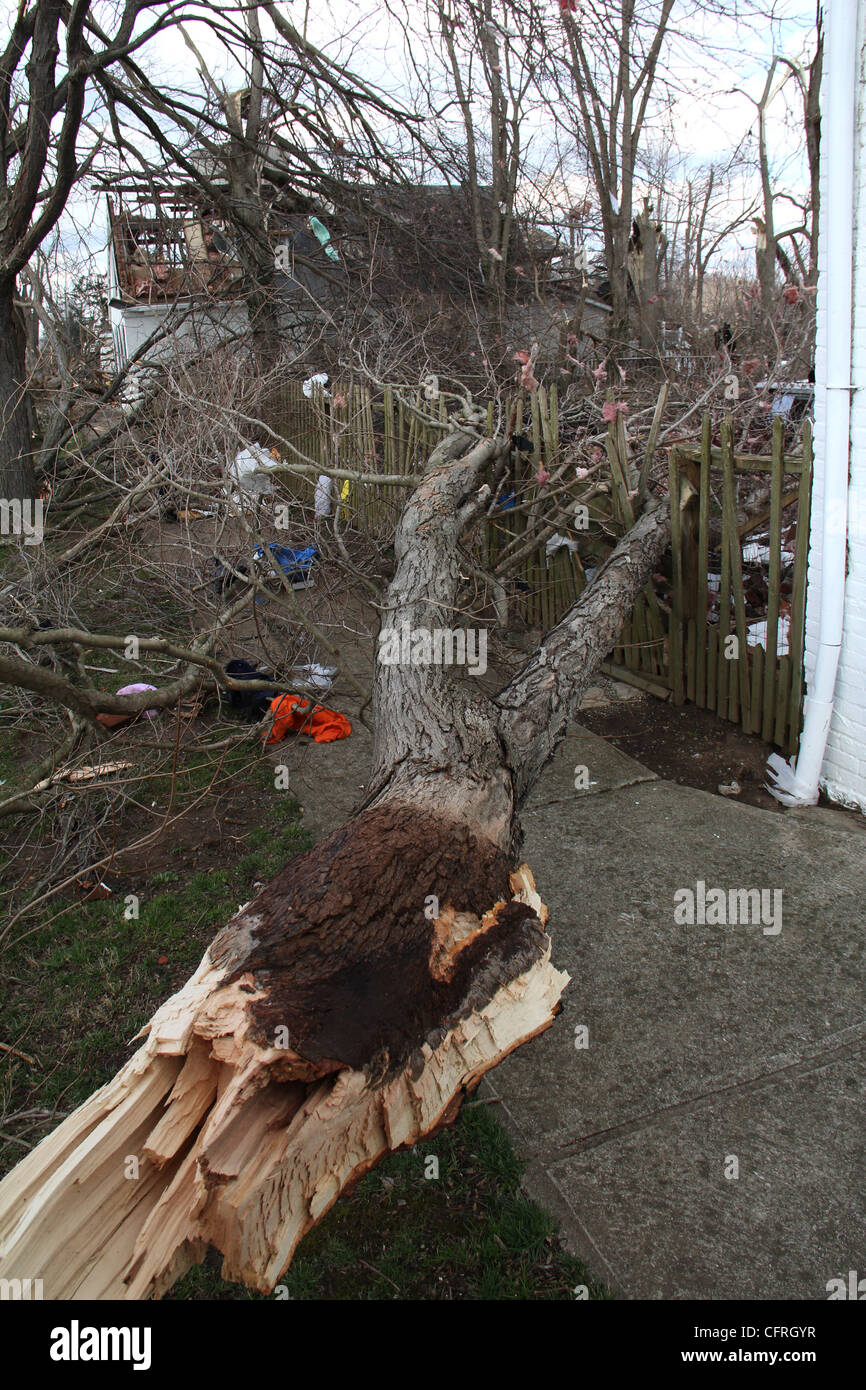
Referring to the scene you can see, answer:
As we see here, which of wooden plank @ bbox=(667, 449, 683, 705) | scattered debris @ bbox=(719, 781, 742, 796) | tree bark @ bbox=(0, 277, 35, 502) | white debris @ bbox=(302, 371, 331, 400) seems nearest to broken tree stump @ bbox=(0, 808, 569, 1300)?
scattered debris @ bbox=(719, 781, 742, 796)

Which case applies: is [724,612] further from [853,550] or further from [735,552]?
[853,550]

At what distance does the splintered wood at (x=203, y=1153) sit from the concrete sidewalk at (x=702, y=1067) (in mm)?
758

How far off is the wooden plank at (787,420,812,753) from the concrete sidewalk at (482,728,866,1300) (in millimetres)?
616

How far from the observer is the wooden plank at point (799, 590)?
173 inches

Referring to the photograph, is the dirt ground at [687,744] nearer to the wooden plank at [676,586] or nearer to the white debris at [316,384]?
the wooden plank at [676,586]

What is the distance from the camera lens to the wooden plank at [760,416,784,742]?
4.43 m

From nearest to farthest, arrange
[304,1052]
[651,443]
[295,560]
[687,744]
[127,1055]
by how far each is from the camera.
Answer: [304,1052], [127,1055], [687,744], [651,443], [295,560]

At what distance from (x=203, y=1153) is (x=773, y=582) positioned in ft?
12.5

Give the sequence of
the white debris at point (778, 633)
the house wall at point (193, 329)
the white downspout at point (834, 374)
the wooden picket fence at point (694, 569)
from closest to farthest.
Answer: the white downspout at point (834, 374) → the wooden picket fence at point (694, 569) → the white debris at point (778, 633) → the house wall at point (193, 329)

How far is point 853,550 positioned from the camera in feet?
13.8

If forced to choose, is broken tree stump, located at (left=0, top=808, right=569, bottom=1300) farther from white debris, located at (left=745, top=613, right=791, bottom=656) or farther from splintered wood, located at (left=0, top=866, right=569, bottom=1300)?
white debris, located at (left=745, top=613, right=791, bottom=656)

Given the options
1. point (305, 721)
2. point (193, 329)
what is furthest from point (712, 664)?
point (193, 329)

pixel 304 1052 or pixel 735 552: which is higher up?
pixel 735 552

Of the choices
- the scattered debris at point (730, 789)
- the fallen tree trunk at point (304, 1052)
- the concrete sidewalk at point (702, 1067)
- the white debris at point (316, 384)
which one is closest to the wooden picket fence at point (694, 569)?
the scattered debris at point (730, 789)
